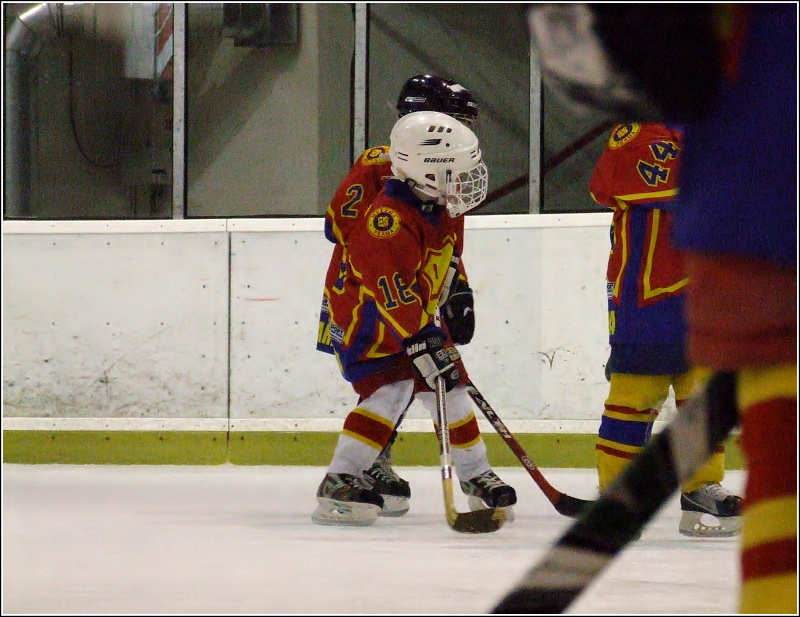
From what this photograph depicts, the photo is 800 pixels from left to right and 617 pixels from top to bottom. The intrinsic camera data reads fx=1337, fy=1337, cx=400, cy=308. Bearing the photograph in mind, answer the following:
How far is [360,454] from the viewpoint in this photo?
3129mm

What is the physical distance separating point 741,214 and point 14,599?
1.66m

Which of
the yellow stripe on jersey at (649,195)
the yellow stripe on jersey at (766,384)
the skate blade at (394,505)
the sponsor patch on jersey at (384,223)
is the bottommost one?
the skate blade at (394,505)

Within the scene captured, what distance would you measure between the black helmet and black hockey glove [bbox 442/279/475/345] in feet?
1.39

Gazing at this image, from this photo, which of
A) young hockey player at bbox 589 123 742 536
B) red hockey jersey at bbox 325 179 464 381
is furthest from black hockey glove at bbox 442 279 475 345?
young hockey player at bbox 589 123 742 536

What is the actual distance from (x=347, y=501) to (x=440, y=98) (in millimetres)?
1022

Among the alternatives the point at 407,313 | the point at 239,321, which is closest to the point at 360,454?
the point at 407,313

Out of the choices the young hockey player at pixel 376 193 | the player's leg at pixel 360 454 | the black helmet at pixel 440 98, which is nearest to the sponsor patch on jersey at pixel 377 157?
the young hockey player at pixel 376 193

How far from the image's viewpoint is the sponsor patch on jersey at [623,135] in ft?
9.18

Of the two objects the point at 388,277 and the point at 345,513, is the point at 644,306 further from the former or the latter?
the point at 345,513

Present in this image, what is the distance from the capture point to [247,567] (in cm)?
254

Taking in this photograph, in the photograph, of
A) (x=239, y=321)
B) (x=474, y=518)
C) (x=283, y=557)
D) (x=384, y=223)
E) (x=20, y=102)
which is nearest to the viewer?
(x=283, y=557)

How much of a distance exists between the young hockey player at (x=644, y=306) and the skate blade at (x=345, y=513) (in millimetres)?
586

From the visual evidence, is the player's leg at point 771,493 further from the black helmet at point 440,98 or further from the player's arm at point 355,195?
the player's arm at point 355,195

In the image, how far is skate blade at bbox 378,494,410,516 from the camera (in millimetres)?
3434
